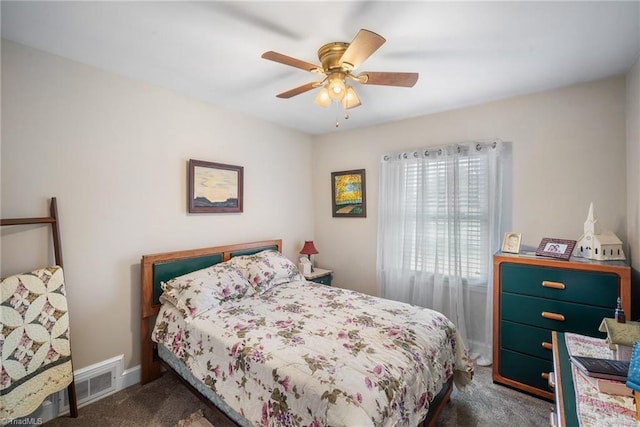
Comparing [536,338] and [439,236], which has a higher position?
[439,236]

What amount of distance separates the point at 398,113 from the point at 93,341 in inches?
137

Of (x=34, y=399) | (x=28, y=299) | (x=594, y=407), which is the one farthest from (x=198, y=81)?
(x=594, y=407)

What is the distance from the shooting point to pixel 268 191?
341cm

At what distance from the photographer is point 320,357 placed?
1468 mm

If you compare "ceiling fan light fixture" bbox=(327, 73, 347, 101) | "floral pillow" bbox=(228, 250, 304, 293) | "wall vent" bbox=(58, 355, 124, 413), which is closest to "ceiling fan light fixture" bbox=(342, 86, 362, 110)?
"ceiling fan light fixture" bbox=(327, 73, 347, 101)

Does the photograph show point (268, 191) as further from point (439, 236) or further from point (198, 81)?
point (439, 236)

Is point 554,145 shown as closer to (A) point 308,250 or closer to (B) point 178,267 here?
(A) point 308,250

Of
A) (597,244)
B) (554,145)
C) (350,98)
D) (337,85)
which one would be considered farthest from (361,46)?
(597,244)

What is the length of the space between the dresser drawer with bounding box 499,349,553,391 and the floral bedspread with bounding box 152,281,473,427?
1.66ft

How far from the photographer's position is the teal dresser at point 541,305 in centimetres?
185

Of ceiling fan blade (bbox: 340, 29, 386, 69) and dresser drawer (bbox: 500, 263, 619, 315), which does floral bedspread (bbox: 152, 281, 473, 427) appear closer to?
dresser drawer (bbox: 500, 263, 619, 315)

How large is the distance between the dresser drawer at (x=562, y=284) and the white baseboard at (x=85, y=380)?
3159mm

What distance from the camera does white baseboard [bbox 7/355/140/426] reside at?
5.89 feet

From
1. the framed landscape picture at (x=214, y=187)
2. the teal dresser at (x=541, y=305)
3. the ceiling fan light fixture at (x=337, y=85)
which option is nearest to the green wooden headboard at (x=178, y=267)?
the framed landscape picture at (x=214, y=187)
